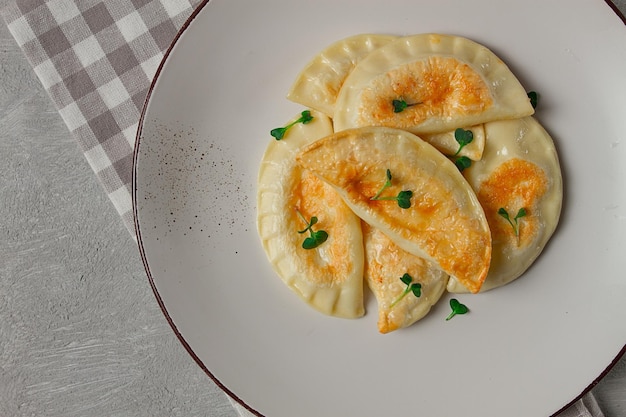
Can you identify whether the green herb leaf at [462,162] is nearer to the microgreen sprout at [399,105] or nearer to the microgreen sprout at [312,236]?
the microgreen sprout at [399,105]

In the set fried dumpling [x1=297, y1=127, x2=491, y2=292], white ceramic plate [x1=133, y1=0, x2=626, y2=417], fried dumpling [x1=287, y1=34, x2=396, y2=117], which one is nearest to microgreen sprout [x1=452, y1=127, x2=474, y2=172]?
fried dumpling [x1=297, y1=127, x2=491, y2=292]

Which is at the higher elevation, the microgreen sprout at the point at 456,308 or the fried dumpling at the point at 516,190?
the fried dumpling at the point at 516,190

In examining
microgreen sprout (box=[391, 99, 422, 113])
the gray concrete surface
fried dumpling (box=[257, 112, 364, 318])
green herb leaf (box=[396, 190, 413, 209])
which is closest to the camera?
green herb leaf (box=[396, 190, 413, 209])

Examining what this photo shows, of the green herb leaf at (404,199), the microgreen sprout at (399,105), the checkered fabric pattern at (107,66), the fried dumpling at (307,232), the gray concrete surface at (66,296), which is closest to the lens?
the green herb leaf at (404,199)

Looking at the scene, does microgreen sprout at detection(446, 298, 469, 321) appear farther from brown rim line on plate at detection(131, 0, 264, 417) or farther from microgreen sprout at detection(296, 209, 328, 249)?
brown rim line on plate at detection(131, 0, 264, 417)

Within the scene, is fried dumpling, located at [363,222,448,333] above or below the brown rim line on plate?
below

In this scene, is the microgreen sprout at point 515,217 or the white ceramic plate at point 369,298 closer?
the microgreen sprout at point 515,217

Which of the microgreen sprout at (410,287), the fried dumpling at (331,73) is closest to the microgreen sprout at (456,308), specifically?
the microgreen sprout at (410,287)
